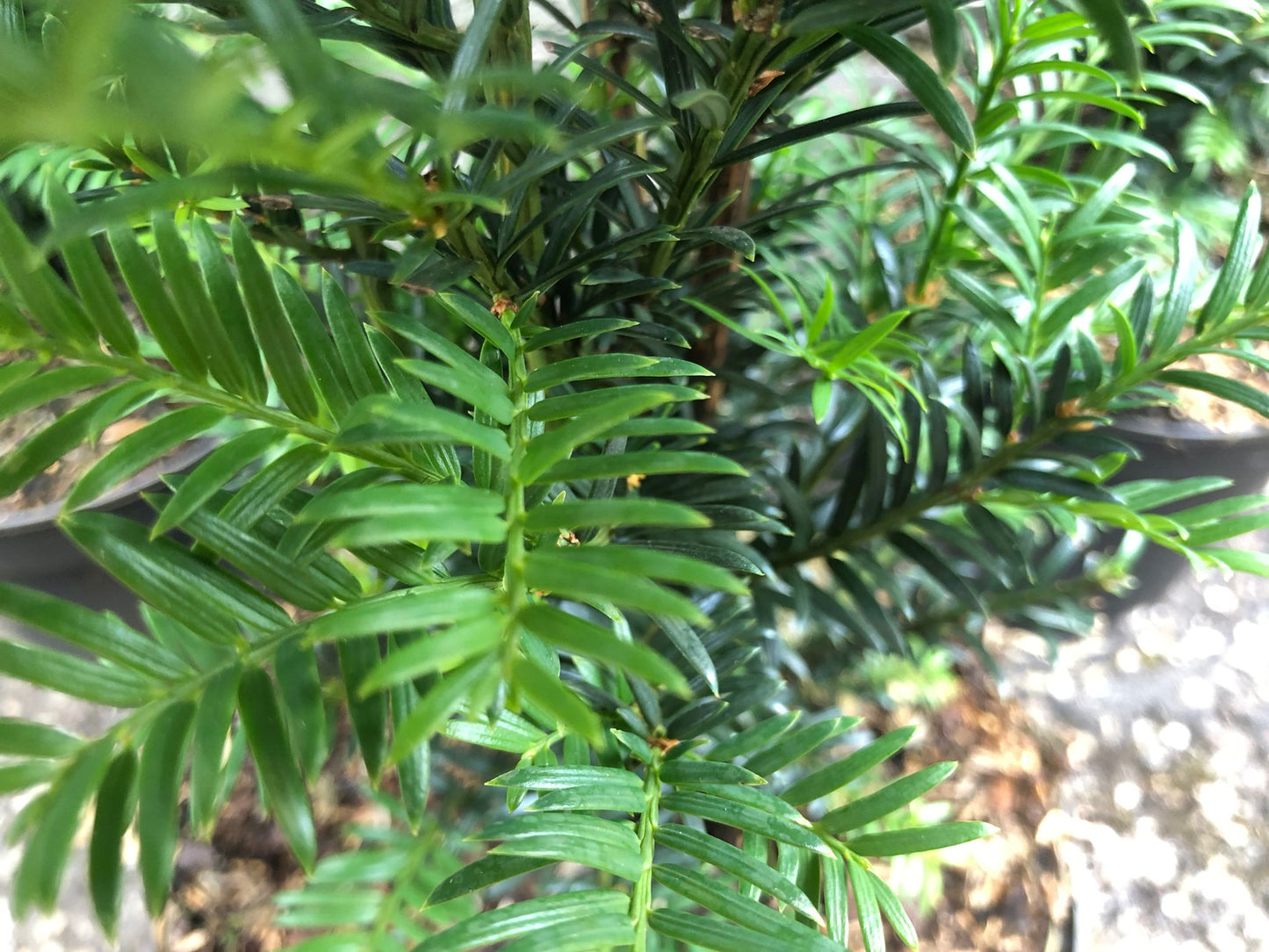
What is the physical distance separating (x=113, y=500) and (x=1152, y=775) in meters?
1.36

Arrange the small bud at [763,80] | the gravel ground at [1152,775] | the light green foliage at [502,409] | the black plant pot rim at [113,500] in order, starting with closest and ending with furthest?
the light green foliage at [502,409] → the small bud at [763,80] → the black plant pot rim at [113,500] → the gravel ground at [1152,775]

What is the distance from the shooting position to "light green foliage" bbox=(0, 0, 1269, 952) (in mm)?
183

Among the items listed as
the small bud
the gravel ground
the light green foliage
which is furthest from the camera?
the gravel ground

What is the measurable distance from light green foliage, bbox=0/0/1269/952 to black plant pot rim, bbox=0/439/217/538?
11.8 inches

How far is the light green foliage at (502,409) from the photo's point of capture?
0.18m

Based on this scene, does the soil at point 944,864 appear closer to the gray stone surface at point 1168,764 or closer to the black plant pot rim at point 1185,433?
the gray stone surface at point 1168,764

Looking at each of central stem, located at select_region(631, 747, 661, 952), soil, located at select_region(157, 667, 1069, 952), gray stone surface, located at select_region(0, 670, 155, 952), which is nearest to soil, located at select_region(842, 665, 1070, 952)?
soil, located at select_region(157, 667, 1069, 952)

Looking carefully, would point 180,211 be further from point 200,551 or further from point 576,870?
point 576,870

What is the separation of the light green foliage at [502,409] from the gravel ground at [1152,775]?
0.61 m

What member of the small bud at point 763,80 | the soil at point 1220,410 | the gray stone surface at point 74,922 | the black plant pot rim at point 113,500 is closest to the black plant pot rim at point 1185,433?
the soil at point 1220,410

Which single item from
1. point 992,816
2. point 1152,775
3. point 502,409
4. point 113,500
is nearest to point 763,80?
point 502,409

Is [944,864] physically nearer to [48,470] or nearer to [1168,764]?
[1168,764]

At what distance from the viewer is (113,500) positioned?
750 mm

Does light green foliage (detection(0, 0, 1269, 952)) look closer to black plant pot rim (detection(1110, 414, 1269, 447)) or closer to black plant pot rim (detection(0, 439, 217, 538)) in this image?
black plant pot rim (detection(0, 439, 217, 538))
